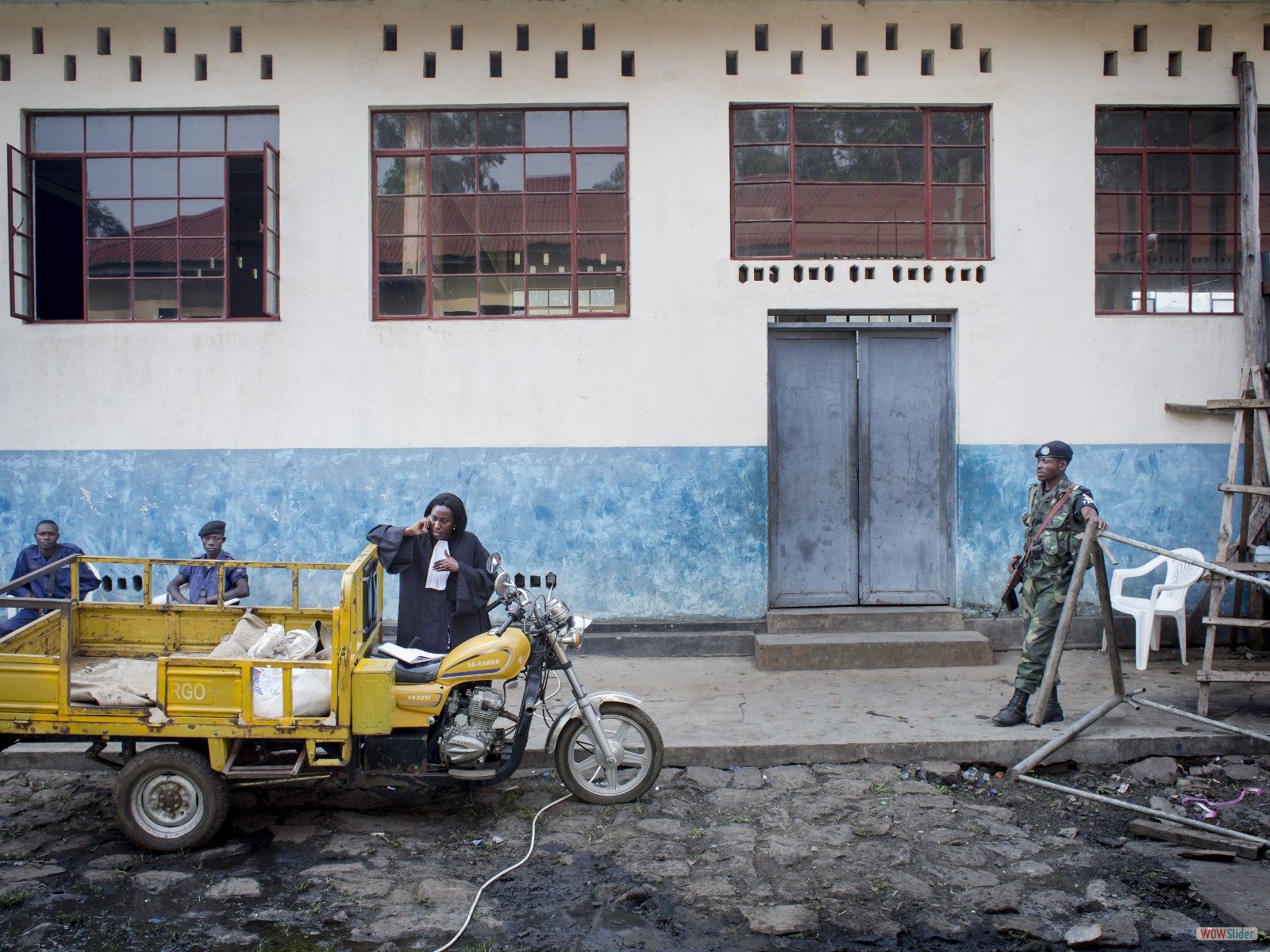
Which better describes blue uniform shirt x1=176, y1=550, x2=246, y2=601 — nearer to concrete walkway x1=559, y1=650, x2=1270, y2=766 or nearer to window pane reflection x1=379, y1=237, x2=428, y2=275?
concrete walkway x1=559, y1=650, x2=1270, y2=766

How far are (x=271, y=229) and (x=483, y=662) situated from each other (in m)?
5.13

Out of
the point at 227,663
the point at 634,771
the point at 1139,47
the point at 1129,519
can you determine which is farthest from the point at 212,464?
the point at 1139,47

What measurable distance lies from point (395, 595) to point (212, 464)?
2.00 metres

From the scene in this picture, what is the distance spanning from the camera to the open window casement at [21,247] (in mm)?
8047

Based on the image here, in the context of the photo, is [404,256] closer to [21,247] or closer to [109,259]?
[109,259]

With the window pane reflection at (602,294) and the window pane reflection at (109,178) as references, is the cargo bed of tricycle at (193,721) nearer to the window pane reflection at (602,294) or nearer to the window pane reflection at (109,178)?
the window pane reflection at (602,294)

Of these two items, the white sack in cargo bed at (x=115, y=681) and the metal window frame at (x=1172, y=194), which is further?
the metal window frame at (x=1172, y=194)

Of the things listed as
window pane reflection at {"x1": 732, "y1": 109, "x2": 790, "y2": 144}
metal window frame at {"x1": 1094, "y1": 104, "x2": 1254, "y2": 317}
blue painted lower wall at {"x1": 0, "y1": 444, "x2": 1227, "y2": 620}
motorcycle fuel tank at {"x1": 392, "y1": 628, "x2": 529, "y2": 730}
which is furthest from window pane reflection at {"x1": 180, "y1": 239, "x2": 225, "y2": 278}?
metal window frame at {"x1": 1094, "y1": 104, "x2": 1254, "y2": 317}

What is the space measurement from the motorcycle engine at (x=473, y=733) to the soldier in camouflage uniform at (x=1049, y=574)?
11.3ft

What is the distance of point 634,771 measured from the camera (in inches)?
203

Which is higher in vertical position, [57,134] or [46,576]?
[57,134]

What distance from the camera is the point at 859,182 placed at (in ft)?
27.5

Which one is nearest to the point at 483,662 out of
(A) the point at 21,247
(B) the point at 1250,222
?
(A) the point at 21,247

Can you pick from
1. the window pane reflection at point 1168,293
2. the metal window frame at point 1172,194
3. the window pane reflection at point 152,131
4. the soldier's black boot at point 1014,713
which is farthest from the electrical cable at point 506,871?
the window pane reflection at point 1168,293
